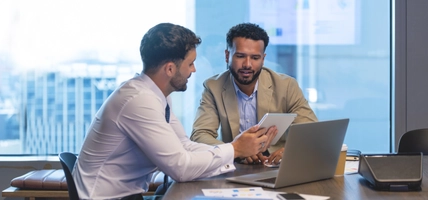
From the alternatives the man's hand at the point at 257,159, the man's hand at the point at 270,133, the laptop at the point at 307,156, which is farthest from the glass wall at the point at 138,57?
the laptop at the point at 307,156

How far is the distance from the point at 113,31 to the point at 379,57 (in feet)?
7.16

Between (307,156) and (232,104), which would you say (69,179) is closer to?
(307,156)

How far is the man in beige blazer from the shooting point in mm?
3613

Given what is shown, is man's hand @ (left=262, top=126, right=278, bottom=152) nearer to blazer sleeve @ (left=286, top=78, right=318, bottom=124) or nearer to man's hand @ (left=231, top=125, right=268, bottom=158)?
man's hand @ (left=231, top=125, right=268, bottom=158)

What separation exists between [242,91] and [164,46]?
108cm

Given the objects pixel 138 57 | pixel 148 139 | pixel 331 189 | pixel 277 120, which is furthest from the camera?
pixel 138 57

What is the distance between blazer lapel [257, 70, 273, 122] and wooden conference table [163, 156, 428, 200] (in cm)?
103

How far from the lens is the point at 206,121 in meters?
3.62

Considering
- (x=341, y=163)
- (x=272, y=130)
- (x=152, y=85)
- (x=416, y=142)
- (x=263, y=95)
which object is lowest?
(x=416, y=142)

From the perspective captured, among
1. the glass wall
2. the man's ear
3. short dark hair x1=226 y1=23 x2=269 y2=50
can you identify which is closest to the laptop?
the man's ear

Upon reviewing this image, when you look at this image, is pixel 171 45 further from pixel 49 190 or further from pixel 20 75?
pixel 20 75

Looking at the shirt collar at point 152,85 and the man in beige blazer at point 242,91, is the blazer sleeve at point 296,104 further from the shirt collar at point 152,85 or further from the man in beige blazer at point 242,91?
the shirt collar at point 152,85

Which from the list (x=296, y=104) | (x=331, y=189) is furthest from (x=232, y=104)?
(x=331, y=189)

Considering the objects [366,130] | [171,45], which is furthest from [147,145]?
[366,130]
